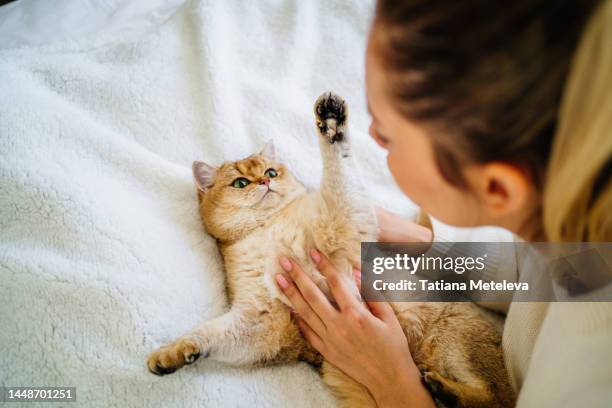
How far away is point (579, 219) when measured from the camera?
0.51 metres

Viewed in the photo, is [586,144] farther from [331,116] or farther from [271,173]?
[271,173]

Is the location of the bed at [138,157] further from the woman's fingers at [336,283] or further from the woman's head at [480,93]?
the woman's head at [480,93]

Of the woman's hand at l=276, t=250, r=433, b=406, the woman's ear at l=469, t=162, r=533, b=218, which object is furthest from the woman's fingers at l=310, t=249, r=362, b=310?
the woman's ear at l=469, t=162, r=533, b=218

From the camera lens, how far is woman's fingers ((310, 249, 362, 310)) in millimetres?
935

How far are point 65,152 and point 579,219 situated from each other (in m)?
1.02

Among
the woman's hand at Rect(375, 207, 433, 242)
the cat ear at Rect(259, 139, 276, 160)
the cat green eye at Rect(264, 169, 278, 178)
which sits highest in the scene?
the cat ear at Rect(259, 139, 276, 160)

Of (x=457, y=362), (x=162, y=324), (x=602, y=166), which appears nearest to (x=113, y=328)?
(x=162, y=324)

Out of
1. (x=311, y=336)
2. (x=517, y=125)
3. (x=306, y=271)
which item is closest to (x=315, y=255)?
(x=306, y=271)

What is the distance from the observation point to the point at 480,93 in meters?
0.46

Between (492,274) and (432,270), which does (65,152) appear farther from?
(492,274)

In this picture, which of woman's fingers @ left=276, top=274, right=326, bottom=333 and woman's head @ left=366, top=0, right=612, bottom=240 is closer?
woman's head @ left=366, top=0, right=612, bottom=240

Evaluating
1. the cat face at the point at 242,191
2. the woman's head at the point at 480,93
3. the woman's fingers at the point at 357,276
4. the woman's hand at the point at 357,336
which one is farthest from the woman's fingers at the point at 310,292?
the woman's head at the point at 480,93

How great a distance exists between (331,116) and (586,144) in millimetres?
592

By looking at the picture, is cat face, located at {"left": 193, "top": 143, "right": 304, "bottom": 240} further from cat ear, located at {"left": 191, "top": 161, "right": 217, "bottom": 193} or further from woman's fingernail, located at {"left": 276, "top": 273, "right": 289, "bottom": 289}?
woman's fingernail, located at {"left": 276, "top": 273, "right": 289, "bottom": 289}
